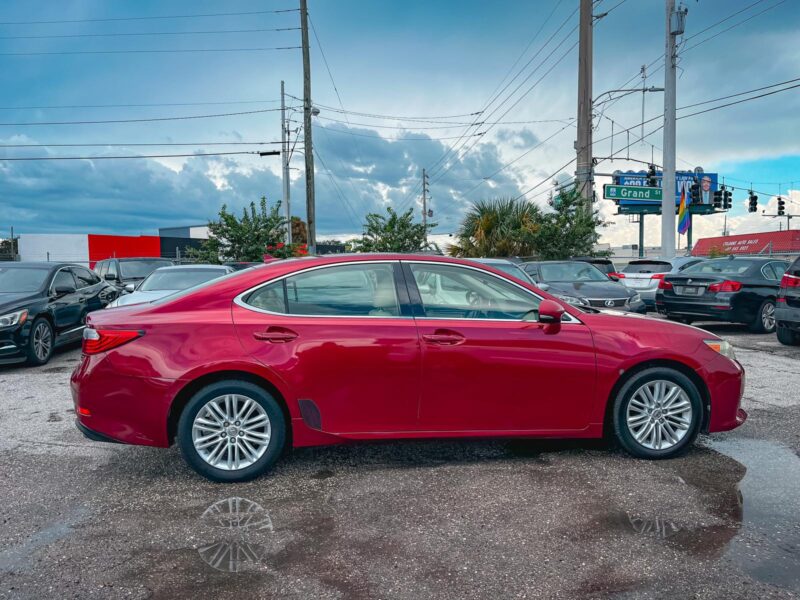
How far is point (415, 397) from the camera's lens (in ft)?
13.6

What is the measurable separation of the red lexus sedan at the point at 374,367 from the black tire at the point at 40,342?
5528 millimetres

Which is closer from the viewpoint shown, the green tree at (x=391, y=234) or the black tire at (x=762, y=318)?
the black tire at (x=762, y=318)

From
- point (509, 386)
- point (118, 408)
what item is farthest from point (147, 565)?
point (509, 386)

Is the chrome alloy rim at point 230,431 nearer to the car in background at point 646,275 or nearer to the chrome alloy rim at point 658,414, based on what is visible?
the chrome alloy rim at point 658,414

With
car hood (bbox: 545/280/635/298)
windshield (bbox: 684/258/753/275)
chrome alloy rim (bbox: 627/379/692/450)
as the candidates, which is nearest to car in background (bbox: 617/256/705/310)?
windshield (bbox: 684/258/753/275)

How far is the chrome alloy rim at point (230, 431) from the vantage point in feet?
13.3

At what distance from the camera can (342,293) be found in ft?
14.0

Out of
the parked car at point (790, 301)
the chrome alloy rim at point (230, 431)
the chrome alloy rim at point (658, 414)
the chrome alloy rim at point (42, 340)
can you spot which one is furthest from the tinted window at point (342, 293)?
the parked car at point (790, 301)

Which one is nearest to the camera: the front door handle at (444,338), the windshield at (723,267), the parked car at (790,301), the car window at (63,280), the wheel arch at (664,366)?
the front door handle at (444,338)

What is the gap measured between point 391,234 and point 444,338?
2257cm

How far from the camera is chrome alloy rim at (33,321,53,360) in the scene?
352 inches

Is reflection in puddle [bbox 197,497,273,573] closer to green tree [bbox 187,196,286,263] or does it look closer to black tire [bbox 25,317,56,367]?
black tire [bbox 25,317,56,367]

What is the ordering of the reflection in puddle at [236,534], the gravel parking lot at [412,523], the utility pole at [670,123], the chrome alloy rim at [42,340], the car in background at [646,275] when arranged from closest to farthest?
1. the gravel parking lot at [412,523]
2. the reflection in puddle at [236,534]
3. the chrome alloy rim at [42,340]
4. the car in background at [646,275]
5. the utility pole at [670,123]

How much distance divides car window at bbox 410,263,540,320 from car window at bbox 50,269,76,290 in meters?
7.85
